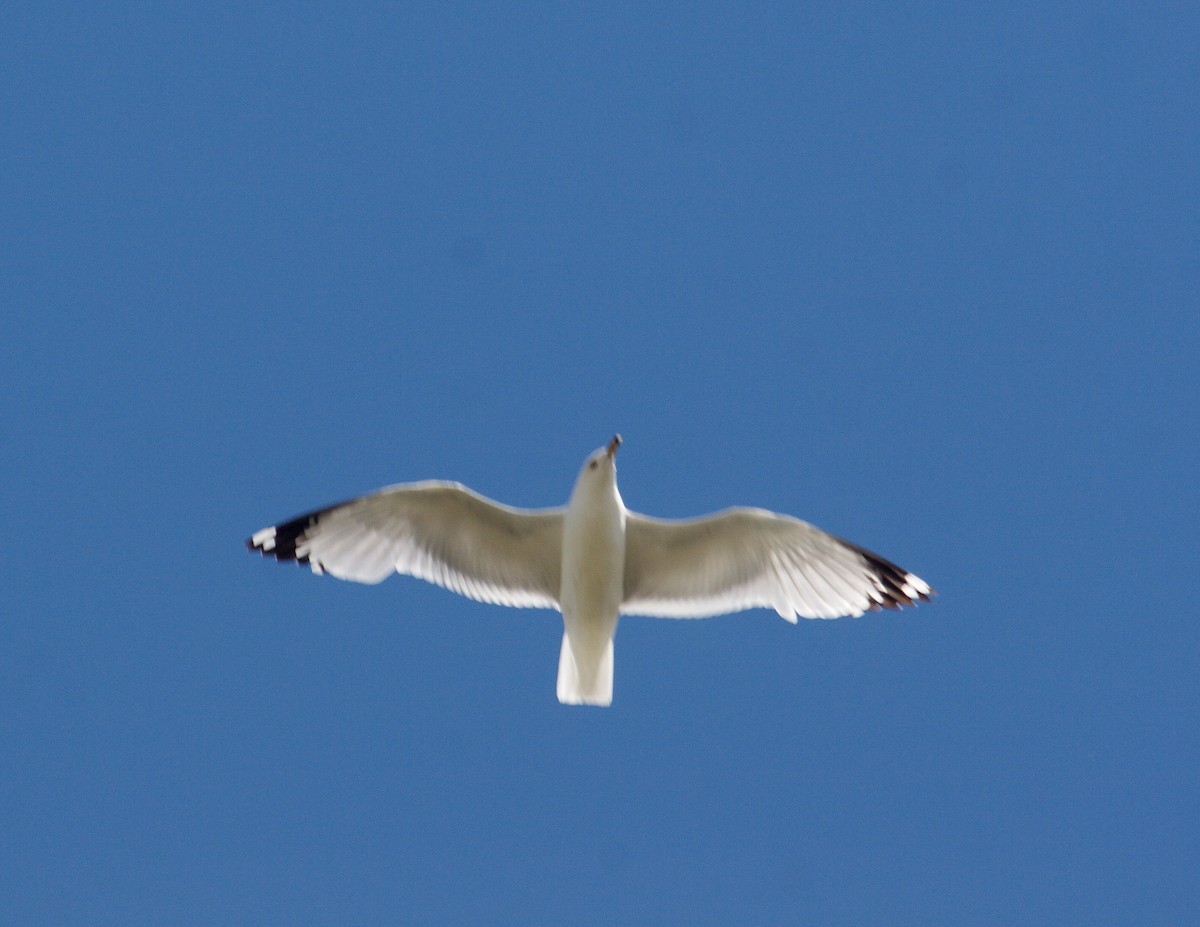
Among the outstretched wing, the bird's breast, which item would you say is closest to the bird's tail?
the bird's breast

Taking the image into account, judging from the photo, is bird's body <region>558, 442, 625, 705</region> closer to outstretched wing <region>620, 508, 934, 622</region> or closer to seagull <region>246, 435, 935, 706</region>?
seagull <region>246, 435, 935, 706</region>

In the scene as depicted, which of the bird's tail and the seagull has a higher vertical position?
the seagull

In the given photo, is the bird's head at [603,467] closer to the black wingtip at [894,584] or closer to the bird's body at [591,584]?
the bird's body at [591,584]

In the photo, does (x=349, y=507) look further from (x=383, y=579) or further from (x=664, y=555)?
(x=664, y=555)

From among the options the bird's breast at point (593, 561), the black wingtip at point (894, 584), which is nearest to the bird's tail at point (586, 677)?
the bird's breast at point (593, 561)

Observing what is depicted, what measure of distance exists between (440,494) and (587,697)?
1.49m

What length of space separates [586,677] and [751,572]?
120cm

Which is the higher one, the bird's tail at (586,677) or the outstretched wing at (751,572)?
the outstretched wing at (751,572)

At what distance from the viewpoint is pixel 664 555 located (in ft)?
32.4

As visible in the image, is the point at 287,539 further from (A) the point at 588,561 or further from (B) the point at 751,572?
(B) the point at 751,572

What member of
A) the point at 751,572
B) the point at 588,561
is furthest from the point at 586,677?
the point at 751,572

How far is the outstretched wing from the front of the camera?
9703 millimetres

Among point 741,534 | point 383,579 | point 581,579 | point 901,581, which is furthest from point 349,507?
point 901,581

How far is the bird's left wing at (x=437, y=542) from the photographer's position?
9766 mm
